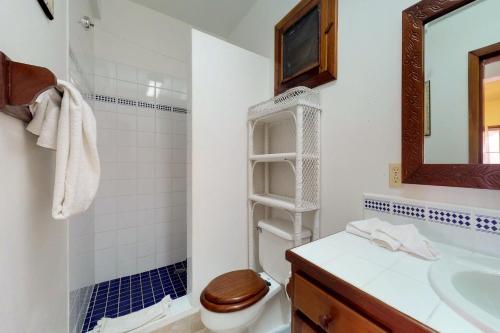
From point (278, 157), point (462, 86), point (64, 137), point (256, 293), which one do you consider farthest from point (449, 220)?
point (64, 137)

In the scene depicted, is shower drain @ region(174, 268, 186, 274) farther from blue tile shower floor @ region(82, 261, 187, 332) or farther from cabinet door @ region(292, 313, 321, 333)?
cabinet door @ region(292, 313, 321, 333)

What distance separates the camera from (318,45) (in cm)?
122

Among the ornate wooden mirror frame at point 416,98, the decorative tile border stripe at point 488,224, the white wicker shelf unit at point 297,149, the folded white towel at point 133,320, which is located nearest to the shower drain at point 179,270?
the folded white towel at point 133,320

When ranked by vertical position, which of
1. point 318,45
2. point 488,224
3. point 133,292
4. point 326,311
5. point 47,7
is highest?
point 318,45

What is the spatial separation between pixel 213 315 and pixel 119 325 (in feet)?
2.27

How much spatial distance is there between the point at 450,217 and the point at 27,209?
1349 mm

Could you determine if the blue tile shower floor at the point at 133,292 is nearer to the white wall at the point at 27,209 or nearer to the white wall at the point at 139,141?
the white wall at the point at 139,141

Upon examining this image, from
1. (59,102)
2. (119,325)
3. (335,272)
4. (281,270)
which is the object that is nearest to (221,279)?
(281,270)

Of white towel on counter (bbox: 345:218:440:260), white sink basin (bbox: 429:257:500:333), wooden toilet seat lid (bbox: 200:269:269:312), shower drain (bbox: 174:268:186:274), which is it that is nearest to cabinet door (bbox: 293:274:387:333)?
white sink basin (bbox: 429:257:500:333)

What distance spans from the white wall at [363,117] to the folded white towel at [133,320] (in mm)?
1178

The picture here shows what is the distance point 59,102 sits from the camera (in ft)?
1.88

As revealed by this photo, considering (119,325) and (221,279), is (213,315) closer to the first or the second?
(221,279)

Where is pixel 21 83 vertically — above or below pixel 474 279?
above

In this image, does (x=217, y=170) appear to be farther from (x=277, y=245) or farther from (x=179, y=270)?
(x=179, y=270)
